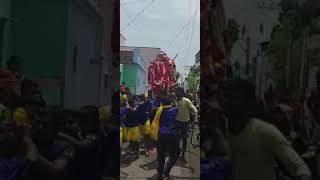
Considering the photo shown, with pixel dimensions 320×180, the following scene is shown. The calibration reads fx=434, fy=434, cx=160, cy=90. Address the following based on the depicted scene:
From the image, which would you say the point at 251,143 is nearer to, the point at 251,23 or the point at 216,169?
the point at 216,169

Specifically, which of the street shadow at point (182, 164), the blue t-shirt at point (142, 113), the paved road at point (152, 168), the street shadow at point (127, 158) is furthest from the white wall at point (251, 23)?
the blue t-shirt at point (142, 113)

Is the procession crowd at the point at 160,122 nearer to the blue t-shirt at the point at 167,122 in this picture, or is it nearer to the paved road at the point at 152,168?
the blue t-shirt at the point at 167,122

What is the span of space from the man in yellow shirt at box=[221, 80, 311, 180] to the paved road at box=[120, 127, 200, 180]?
294cm

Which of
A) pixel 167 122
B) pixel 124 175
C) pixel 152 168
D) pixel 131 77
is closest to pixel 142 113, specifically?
pixel 131 77

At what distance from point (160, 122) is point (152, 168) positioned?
2.93ft

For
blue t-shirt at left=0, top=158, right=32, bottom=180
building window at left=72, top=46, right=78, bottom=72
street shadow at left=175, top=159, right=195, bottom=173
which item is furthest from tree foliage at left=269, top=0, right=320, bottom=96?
street shadow at left=175, top=159, right=195, bottom=173

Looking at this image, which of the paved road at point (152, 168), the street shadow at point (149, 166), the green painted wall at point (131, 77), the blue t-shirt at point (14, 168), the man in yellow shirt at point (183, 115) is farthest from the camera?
the green painted wall at point (131, 77)

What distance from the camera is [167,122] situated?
5.84m

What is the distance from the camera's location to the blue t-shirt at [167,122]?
19.1 ft

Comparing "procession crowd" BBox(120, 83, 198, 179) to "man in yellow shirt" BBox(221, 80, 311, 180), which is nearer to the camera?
"man in yellow shirt" BBox(221, 80, 311, 180)

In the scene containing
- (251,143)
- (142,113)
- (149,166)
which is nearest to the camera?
(251,143)

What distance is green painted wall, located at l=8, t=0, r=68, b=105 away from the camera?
94.8 inches

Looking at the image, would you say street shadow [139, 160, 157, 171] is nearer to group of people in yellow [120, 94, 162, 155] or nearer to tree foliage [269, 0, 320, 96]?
group of people in yellow [120, 94, 162, 155]

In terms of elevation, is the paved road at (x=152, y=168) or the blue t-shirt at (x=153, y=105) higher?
the blue t-shirt at (x=153, y=105)
